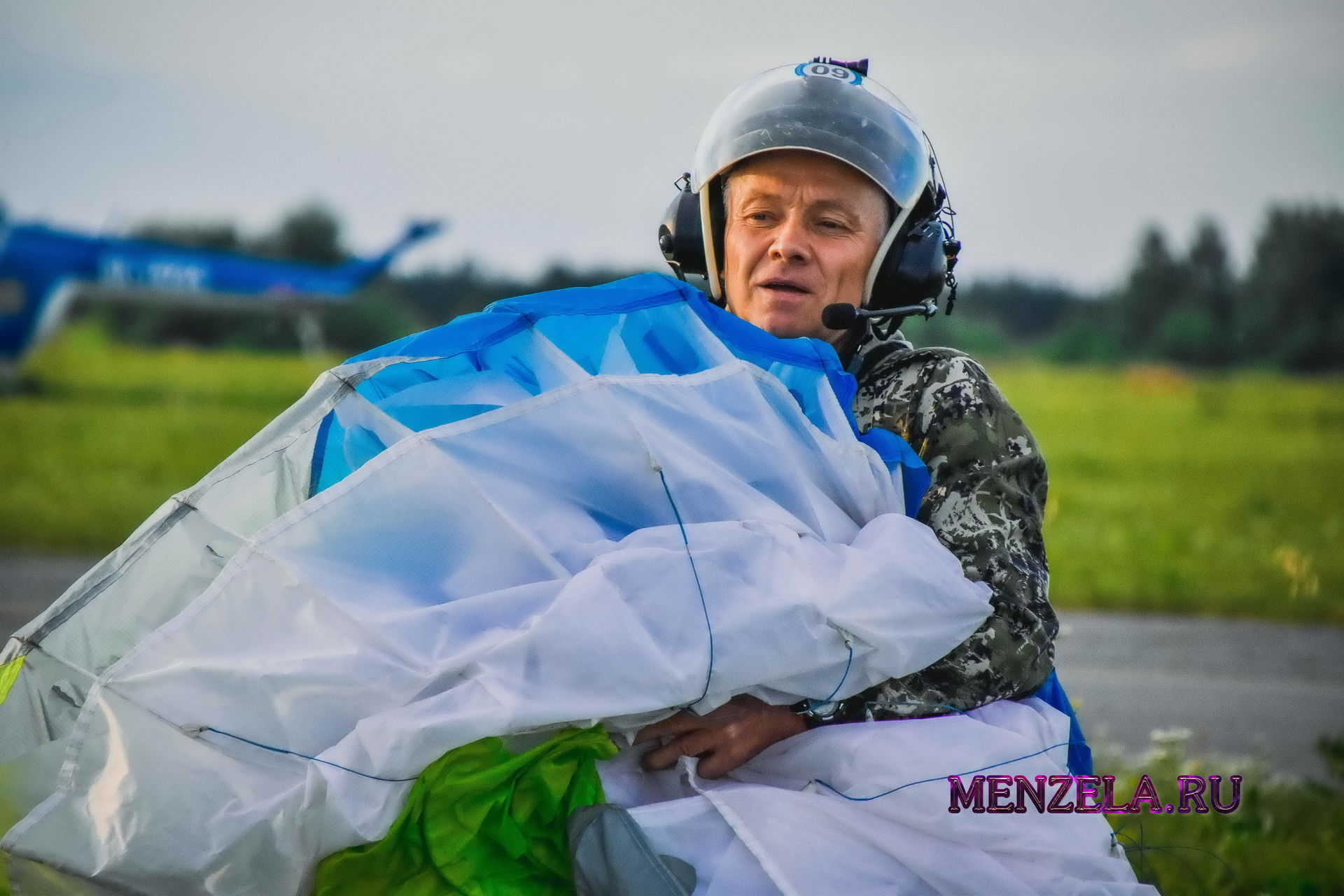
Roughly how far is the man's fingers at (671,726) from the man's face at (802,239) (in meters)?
0.89

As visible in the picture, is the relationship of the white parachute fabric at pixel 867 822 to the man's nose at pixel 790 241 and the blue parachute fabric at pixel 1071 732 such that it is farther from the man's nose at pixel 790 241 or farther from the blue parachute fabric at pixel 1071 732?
the man's nose at pixel 790 241

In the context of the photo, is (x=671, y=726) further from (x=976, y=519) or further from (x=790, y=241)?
(x=790, y=241)

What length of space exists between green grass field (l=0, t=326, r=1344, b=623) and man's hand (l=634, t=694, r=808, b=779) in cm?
144

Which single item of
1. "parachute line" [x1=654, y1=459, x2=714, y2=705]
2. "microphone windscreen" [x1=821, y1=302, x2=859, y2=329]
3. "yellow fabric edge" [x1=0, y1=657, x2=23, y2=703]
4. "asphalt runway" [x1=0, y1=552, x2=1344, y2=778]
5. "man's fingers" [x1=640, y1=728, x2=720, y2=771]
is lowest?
"asphalt runway" [x1=0, y1=552, x2=1344, y2=778]

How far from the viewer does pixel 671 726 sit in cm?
195

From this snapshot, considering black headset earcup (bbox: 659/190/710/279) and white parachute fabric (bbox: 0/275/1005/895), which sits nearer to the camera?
white parachute fabric (bbox: 0/275/1005/895)

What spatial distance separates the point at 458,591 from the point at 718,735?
451 mm

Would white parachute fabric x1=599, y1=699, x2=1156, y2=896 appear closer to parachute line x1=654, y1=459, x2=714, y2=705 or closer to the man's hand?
the man's hand

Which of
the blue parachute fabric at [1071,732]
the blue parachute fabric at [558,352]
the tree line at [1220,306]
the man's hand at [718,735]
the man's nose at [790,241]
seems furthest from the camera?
the tree line at [1220,306]

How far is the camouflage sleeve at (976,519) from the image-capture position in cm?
207

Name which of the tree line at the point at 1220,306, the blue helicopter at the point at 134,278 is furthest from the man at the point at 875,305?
the tree line at the point at 1220,306

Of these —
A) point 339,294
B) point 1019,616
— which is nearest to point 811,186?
point 1019,616

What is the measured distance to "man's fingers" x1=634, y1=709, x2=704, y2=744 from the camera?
76.9 inches

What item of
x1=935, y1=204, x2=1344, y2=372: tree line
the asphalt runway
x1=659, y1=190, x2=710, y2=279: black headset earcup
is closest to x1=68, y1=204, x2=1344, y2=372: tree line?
x1=935, y1=204, x2=1344, y2=372: tree line
